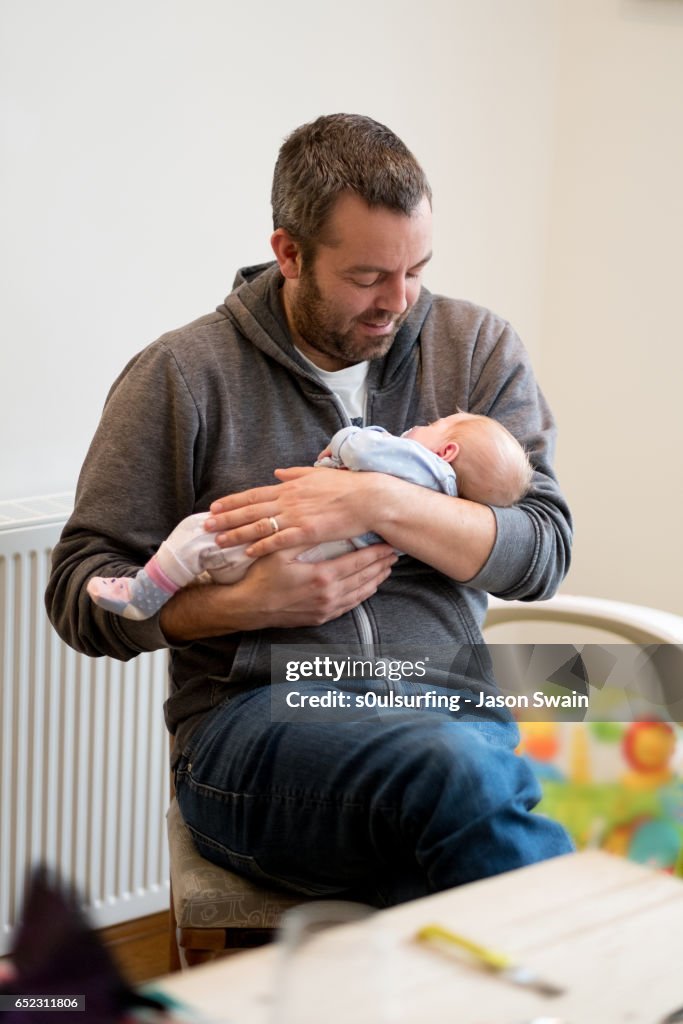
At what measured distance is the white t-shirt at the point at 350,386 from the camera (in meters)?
1.79

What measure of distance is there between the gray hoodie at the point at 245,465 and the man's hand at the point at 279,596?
40mm

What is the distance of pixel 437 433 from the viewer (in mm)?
1709

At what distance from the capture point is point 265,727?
61.7 inches

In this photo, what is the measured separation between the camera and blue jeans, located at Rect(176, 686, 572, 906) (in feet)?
4.45

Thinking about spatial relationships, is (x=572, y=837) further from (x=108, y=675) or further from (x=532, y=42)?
(x=532, y=42)

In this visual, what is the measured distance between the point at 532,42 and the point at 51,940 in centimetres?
251

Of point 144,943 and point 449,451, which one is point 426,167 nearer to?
point 449,451

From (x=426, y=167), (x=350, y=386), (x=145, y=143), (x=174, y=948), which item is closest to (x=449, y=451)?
(x=350, y=386)

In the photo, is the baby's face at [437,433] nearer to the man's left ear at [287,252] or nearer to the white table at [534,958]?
the man's left ear at [287,252]

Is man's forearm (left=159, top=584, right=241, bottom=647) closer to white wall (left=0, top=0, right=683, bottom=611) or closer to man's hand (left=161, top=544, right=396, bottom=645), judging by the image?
man's hand (left=161, top=544, right=396, bottom=645)

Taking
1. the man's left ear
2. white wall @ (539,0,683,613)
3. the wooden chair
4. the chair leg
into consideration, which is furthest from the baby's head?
white wall @ (539,0,683,613)

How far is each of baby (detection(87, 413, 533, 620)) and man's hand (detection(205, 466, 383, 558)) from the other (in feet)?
0.07

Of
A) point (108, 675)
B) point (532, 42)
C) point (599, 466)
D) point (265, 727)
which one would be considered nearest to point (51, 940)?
point (265, 727)

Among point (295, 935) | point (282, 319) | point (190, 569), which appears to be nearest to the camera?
point (295, 935)
